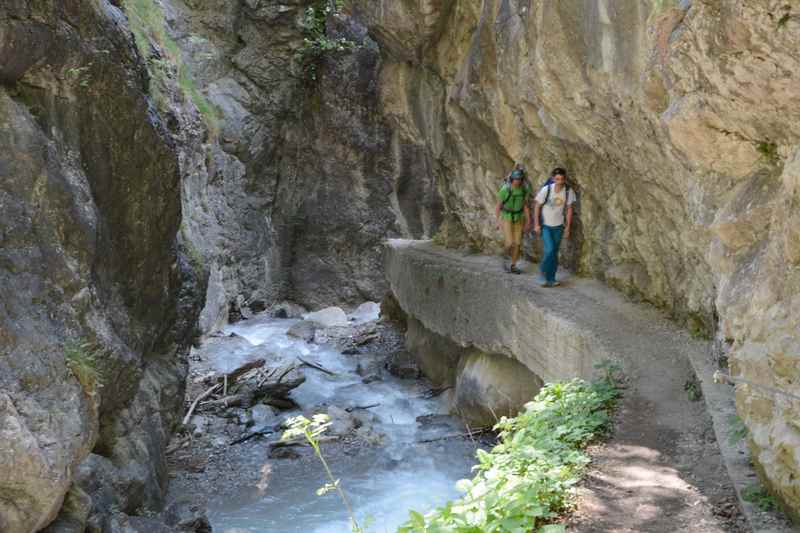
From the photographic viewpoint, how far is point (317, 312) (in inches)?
755

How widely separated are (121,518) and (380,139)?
15182mm

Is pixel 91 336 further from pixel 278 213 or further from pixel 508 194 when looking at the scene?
pixel 278 213

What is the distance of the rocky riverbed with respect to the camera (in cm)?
796

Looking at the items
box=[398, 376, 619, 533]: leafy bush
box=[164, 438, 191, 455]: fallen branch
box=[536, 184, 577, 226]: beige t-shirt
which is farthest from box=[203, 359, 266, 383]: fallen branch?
box=[398, 376, 619, 533]: leafy bush

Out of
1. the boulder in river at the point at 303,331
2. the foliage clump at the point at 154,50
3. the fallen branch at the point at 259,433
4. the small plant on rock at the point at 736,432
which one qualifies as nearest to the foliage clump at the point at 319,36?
the foliage clump at the point at 154,50

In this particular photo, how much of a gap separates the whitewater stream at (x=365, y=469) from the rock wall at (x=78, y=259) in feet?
3.95

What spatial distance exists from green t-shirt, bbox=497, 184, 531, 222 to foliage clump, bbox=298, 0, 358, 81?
1097 cm

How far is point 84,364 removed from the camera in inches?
219

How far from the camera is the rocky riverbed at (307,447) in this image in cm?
796

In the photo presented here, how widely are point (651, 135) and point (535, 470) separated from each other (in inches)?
145

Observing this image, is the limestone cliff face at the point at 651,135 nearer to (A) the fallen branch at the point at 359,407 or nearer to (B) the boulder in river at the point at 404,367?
(B) the boulder in river at the point at 404,367

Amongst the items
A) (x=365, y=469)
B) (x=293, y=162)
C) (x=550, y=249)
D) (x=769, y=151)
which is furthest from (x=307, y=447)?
(x=293, y=162)

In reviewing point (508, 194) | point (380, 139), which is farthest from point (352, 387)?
point (380, 139)

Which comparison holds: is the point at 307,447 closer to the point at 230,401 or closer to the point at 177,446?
the point at 177,446
